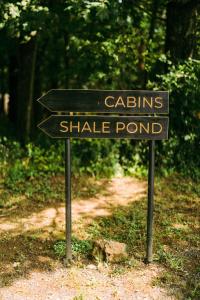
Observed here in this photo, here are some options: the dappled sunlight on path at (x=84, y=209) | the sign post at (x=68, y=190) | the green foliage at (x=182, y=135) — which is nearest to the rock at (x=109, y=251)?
the sign post at (x=68, y=190)

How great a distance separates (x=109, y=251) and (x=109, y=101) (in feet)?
6.17

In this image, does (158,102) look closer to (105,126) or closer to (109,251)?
(105,126)

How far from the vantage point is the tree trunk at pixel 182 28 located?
30.7ft

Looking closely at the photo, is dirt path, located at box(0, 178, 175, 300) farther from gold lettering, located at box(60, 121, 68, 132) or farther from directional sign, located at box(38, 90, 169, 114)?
directional sign, located at box(38, 90, 169, 114)

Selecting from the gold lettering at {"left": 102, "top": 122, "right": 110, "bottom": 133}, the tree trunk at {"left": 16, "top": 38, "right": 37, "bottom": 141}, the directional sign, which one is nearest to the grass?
the gold lettering at {"left": 102, "top": 122, "right": 110, "bottom": 133}

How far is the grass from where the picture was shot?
18.7 feet

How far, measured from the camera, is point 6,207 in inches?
303

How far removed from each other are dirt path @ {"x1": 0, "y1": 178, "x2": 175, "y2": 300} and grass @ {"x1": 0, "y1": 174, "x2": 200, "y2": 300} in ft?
0.15

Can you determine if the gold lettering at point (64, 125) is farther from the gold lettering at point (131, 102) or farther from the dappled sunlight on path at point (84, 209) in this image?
the dappled sunlight on path at point (84, 209)

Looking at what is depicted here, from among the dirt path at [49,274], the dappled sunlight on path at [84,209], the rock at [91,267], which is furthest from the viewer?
the dappled sunlight on path at [84,209]

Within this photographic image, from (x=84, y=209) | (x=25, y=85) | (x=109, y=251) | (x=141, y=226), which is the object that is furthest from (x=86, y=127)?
(x=25, y=85)

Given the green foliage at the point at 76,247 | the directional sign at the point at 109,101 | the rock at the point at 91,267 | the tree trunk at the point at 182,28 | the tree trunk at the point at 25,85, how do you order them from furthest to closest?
the tree trunk at the point at 25,85, the tree trunk at the point at 182,28, the green foliage at the point at 76,247, the rock at the point at 91,267, the directional sign at the point at 109,101

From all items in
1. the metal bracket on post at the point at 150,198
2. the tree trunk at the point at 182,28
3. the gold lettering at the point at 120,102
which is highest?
the tree trunk at the point at 182,28

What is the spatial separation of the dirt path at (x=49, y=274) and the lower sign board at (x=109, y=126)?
1647 mm
